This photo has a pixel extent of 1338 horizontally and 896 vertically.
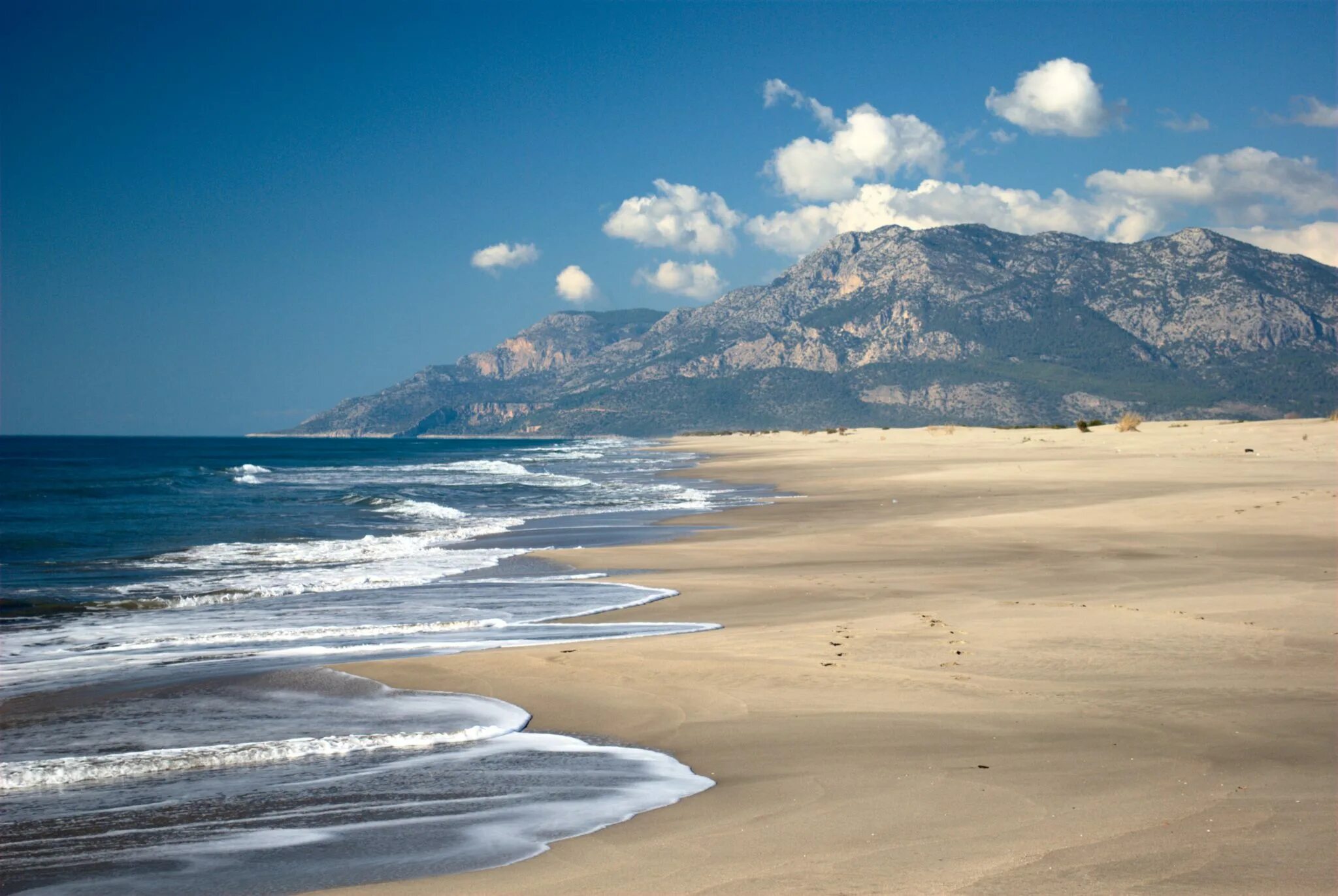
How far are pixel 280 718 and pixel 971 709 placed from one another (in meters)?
5.57

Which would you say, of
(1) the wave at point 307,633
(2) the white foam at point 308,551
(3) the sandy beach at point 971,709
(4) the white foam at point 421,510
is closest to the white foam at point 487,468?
(4) the white foam at point 421,510

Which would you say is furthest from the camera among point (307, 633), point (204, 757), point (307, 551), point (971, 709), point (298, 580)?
point (307, 551)

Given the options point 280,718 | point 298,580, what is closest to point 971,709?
point 280,718

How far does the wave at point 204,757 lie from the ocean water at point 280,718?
19 mm

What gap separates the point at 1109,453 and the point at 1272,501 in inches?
829

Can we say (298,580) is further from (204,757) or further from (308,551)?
→ (204,757)

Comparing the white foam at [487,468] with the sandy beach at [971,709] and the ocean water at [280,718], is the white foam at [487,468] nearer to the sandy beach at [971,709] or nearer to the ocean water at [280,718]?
the ocean water at [280,718]

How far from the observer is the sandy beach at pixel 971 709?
15.3 feet

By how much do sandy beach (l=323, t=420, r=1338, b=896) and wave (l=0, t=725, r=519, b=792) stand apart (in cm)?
108

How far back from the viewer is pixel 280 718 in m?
8.05

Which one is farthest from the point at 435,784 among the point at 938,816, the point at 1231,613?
the point at 1231,613

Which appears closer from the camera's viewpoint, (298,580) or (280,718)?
(280,718)

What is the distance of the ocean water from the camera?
17.4 ft

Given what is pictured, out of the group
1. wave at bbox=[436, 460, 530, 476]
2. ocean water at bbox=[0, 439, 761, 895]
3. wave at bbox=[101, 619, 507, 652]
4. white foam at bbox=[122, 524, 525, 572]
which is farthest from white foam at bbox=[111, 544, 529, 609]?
wave at bbox=[436, 460, 530, 476]
